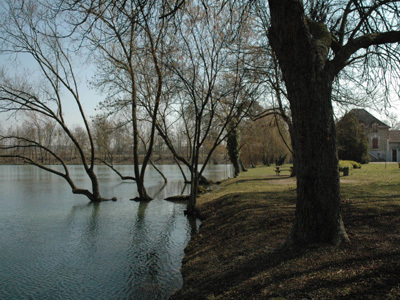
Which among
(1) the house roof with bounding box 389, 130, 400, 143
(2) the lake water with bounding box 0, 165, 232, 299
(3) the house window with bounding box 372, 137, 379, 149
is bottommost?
(2) the lake water with bounding box 0, 165, 232, 299

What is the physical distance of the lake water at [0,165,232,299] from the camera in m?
6.52

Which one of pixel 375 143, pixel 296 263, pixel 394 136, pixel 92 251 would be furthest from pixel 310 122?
pixel 394 136

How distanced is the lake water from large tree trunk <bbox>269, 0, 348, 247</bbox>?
315 cm

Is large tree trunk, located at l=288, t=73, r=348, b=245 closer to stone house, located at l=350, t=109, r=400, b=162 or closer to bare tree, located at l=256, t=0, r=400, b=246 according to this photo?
bare tree, located at l=256, t=0, r=400, b=246

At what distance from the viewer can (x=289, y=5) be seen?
15.8 feet

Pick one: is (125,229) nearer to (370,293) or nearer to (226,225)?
(226,225)

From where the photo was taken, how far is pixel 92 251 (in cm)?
923

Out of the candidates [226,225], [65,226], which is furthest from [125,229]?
[226,225]

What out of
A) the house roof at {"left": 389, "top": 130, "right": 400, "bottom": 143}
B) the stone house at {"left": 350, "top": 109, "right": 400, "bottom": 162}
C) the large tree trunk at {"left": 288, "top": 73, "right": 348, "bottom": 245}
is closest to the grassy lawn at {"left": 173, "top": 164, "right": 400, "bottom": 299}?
the large tree trunk at {"left": 288, "top": 73, "right": 348, "bottom": 245}

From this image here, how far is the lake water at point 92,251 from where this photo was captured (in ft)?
21.4

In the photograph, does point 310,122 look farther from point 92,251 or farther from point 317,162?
point 92,251

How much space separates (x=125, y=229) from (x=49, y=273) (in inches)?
179

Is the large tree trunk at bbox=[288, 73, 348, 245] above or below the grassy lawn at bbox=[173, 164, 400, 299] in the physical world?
above

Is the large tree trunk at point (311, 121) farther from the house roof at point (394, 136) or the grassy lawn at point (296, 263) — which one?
the house roof at point (394, 136)
